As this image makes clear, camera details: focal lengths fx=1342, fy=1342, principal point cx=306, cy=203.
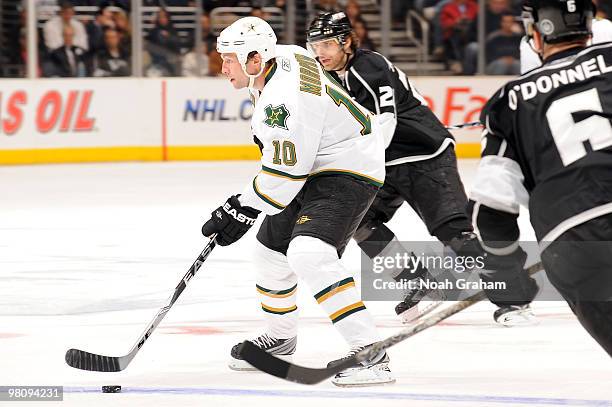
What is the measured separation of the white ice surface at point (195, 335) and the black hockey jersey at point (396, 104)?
23.6 inches

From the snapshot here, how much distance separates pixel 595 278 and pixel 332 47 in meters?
2.40

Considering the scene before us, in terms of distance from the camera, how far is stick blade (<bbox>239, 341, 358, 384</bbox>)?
340cm

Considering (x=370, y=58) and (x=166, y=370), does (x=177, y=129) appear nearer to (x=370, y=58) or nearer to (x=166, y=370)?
(x=370, y=58)

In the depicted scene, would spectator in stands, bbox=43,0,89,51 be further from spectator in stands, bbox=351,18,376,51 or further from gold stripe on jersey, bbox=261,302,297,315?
gold stripe on jersey, bbox=261,302,297,315

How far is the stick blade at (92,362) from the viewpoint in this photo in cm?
374

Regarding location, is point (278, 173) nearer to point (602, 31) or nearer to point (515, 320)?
point (515, 320)

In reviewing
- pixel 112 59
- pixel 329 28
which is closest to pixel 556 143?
pixel 329 28

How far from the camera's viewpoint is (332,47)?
4770 mm

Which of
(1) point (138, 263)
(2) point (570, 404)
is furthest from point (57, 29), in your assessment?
(2) point (570, 404)

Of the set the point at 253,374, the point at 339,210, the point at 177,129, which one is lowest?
the point at 177,129

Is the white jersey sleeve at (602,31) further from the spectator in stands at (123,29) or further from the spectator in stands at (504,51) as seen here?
the spectator in stands at (504,51)

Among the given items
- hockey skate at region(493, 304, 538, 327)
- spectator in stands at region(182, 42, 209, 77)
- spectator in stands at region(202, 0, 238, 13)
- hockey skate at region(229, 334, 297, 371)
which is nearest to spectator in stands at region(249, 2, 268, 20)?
spectator in stands at region(202, 0, 238, 13)

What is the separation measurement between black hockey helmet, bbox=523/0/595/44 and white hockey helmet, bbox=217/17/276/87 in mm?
1260

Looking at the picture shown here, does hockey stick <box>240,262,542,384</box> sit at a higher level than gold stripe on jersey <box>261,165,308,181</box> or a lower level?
lower
